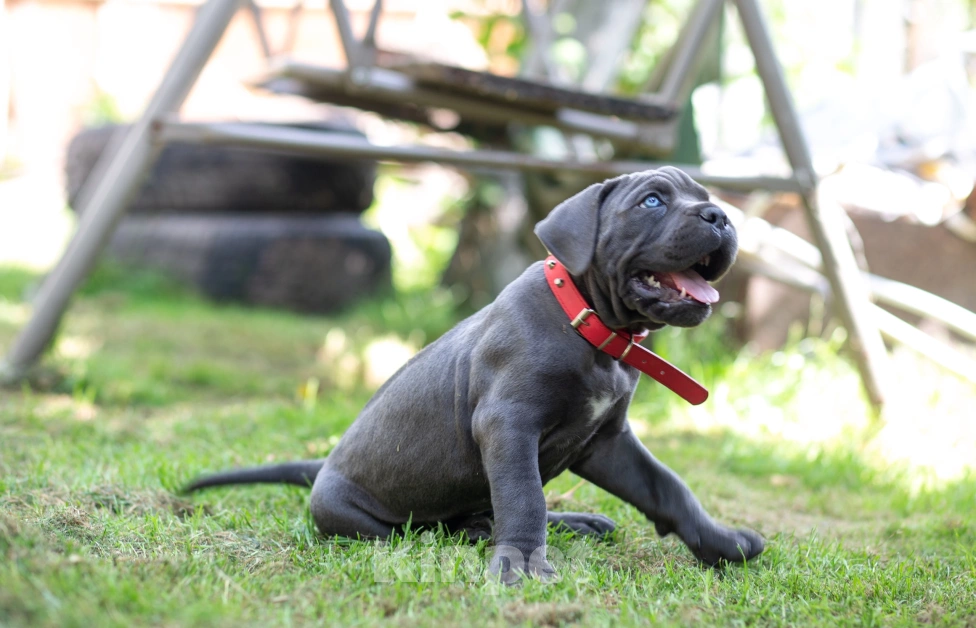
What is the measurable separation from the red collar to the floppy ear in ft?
0.24

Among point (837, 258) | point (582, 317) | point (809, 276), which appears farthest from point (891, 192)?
point (582, 317)

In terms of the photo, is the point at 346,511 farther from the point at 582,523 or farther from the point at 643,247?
the point at 643,247

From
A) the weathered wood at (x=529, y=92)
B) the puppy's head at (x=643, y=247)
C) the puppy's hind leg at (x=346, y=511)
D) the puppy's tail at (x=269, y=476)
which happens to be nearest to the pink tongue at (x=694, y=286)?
the puppy's head at (x=643, y=247)

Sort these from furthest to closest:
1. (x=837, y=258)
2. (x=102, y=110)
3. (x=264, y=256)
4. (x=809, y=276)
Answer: (x=102, y=110)
(x=264, y=256)
(x=809, y=276)
(x=837, y=258)

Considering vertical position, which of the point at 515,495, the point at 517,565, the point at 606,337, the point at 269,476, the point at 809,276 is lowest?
the point at 269,476

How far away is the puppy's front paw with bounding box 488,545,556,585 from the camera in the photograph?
236cm

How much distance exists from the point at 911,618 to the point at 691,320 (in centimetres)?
88

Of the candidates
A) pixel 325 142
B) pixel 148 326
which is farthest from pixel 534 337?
pixel 148 326

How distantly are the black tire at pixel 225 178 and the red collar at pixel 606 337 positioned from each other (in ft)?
17.4

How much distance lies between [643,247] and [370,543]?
43.9 inches

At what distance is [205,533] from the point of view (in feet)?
8.91

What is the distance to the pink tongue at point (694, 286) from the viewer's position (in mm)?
2594

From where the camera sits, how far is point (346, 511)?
9.24 feet

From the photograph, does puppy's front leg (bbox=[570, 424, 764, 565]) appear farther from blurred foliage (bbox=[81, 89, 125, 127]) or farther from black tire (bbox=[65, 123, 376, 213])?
blurred foliage (bbox=[81, 89, 125, 127])
